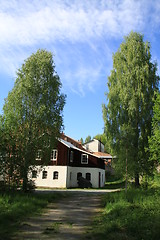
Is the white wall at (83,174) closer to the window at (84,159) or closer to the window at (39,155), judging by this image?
the window at (84,159)

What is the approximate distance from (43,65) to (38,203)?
40.1ft

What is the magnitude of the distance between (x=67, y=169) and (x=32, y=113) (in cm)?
1848

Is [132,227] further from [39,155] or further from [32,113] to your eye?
[32,113]

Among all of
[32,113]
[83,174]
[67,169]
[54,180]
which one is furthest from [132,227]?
[83,174]

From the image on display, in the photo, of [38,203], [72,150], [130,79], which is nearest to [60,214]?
[38,203]

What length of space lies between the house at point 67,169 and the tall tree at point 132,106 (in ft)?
47.0

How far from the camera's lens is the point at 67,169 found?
117 ft

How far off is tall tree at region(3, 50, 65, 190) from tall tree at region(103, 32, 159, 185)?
6433mm

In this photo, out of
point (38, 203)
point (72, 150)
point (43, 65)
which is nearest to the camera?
point (38, 203)

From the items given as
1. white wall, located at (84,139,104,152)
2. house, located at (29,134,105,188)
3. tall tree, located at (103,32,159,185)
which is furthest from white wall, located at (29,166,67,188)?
white wall, located at (84,139,104,152)

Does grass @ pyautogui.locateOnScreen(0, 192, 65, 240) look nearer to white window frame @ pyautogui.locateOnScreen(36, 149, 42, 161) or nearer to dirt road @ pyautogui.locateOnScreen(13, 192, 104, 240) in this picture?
dirt road @ pyautogui.locateOnScreen(13, 192, 104, 240)

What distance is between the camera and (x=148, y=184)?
765 inches

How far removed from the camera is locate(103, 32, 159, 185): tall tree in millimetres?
22125

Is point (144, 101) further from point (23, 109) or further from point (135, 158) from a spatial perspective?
point (23, 109)
